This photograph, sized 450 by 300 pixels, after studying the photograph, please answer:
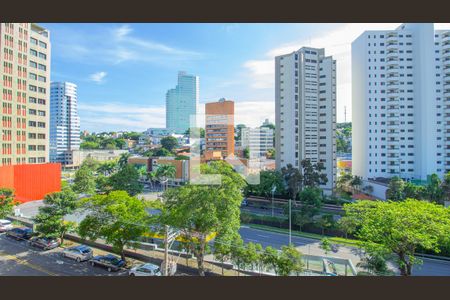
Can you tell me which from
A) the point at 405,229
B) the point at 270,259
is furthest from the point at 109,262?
the point at 405,229

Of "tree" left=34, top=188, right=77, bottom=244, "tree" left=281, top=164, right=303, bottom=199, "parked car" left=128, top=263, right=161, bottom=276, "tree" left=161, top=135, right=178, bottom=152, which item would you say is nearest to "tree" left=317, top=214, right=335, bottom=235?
"tree" left=281, top=164, right=303, bottom=199

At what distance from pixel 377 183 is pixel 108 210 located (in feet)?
46.4

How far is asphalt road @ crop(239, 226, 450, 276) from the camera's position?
655 centimetres

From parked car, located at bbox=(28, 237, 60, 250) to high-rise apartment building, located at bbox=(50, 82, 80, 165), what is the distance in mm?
20004

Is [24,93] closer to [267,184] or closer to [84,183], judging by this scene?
[84,183]

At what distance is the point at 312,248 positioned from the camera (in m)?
7.93

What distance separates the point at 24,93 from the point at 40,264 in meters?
7.19

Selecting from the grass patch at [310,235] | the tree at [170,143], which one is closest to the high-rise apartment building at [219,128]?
the grass patch at [310,235]

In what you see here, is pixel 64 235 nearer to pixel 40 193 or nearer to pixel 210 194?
pixel 40 193

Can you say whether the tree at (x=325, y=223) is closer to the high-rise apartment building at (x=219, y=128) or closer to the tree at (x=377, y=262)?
the high-rise apartment building at (x=219, y=128)

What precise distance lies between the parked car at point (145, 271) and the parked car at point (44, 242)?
7.95ft

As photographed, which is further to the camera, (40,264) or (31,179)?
(31,179)

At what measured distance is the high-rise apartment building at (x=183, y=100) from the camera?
7336mm

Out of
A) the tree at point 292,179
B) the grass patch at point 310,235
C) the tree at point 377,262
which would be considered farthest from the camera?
the tree at point 292,179
